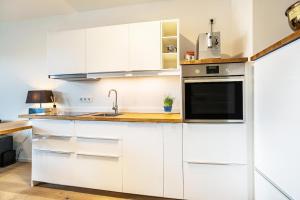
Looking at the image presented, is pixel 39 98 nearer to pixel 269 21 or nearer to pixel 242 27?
pixel 242 27

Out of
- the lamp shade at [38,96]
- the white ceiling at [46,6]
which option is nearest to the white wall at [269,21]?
the white ceiling at [46,6]

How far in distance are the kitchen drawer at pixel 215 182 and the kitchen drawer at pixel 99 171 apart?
2.63 feet

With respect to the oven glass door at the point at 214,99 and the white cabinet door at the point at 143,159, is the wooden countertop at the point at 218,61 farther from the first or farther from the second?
the white cabinet door at the point at 143,159

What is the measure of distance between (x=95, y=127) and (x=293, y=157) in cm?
191

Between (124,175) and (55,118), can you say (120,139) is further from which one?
(55,118)

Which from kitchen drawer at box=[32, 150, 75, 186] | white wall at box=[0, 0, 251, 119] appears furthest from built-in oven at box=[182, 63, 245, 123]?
kitchen drawer at box=[32, 150, 75, 186]

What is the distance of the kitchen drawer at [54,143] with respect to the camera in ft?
7.76

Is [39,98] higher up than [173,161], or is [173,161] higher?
[39,98]

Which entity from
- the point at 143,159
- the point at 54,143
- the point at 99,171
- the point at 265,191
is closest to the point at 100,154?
the point at 99,171

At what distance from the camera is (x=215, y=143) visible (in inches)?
76.9

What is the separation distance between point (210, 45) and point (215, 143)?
3.52 feet

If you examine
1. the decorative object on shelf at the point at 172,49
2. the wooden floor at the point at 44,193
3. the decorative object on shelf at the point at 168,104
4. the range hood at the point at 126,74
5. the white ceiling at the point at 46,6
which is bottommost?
the wooden floor at the point at 44,193

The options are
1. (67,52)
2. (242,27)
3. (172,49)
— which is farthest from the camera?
(67,52)

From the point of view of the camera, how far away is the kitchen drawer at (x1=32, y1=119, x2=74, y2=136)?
2375 mm
